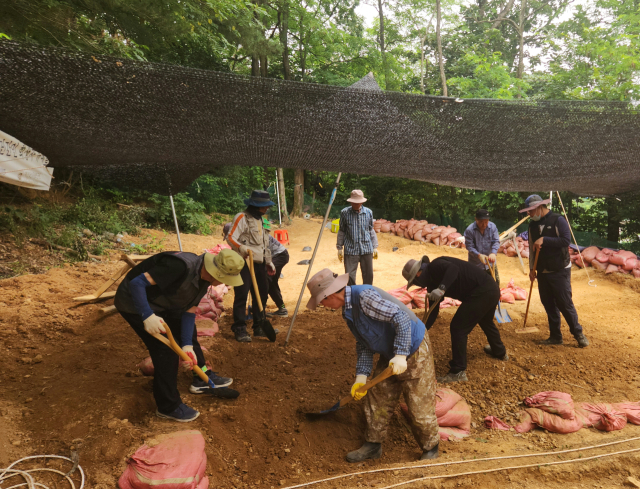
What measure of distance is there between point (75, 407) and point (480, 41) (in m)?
22.0

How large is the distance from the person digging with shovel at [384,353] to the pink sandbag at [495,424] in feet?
2.30

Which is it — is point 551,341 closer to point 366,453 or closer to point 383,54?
point 366,453

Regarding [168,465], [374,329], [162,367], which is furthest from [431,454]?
[162,367]

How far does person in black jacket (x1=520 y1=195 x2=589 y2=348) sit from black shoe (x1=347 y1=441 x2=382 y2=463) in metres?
2.67

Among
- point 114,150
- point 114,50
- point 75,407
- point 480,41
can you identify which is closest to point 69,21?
point 114,150

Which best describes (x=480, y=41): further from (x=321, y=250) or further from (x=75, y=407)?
(x=75, y=407)

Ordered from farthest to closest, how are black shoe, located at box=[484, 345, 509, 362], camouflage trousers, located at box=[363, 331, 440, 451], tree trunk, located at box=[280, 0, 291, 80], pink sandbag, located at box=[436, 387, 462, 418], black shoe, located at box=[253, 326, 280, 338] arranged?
1. tree trunk, located at box=[280, 0, 291, 80]
2. black shoe, located at box=[253, 326, 280, 338]
3. black shoe, located at box=[484, 345, 509, 362]
4. pink sandbag, located at box=[436, 387, 462, 418]
5. camouflage trousers, located at box=[363, 331, 440, 451]

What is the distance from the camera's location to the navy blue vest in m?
2.35

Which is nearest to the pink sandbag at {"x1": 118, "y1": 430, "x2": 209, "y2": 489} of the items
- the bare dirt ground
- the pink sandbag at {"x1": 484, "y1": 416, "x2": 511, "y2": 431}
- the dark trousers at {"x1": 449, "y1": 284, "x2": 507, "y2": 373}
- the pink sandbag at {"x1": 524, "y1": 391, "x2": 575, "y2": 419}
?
the bare dirt ground

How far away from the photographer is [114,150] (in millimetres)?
3883

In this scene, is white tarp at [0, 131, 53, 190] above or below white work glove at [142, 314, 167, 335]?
above

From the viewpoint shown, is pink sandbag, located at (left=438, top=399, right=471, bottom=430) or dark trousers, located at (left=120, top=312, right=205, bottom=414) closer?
dark trousers, located at (left=120, top=312, right=205, bottom=414)

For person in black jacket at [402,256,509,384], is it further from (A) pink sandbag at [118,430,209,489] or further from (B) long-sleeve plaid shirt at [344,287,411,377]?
(A) pink sandbag at [118,430,209,489]

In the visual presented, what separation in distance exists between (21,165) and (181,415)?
283 centimetres
